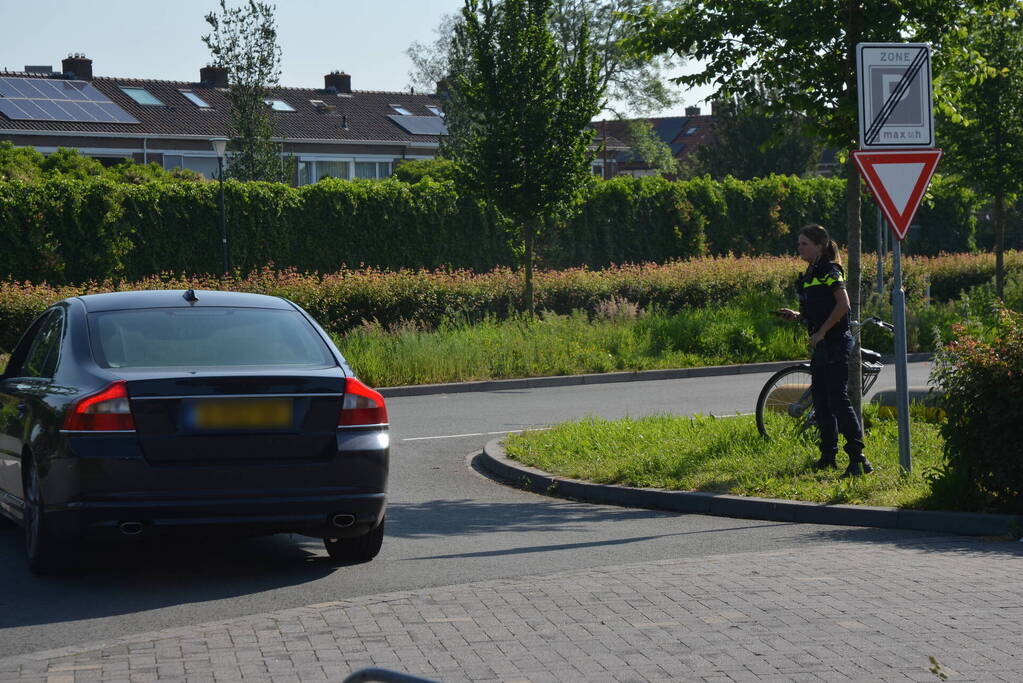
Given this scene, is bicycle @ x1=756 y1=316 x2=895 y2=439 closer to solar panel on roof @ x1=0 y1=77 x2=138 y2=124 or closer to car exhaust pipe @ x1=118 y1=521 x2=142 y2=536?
car exhaust pipe @ x1=118 y1=521 x2=142 y2=536

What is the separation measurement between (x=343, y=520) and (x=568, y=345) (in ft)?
46.7

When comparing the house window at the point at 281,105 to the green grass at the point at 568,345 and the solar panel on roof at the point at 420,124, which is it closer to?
the solar panel on roof at the point at 420,124

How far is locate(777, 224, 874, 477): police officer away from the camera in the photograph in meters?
9.74

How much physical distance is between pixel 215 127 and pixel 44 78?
7401 millimetres

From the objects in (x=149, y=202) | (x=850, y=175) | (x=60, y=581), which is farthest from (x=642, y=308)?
(x=60, y=581)

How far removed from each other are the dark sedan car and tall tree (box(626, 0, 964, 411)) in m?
5.18

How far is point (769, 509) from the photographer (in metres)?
8.99

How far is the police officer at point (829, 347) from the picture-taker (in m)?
9.74

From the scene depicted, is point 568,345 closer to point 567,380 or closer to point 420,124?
point 567,380

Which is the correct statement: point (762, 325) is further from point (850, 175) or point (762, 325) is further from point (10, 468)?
point (10, 468)

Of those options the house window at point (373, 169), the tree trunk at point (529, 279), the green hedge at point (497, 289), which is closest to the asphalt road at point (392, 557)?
the green hedge at point (497, 289)

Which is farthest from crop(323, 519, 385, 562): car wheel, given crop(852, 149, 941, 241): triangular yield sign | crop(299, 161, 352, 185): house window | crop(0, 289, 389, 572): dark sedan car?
crop(299, 161, 352, 185): house window

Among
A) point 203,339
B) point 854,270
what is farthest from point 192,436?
point 854,270

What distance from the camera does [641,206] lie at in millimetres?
39688
